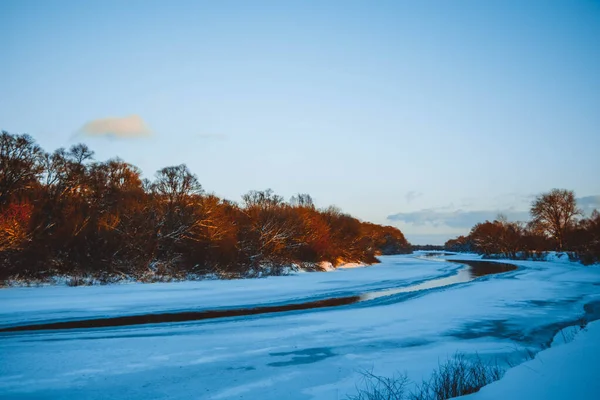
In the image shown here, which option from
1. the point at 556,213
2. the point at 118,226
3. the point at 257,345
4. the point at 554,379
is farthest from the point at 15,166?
the point at 556,213

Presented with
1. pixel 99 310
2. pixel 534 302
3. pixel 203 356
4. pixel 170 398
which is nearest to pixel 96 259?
pixel 99 310

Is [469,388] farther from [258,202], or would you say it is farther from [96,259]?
A: [258,202]

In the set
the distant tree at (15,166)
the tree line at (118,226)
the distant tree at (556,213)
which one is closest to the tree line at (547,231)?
the distant tree at (556,213)

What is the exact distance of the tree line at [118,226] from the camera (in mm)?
25364

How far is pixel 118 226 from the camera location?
2972 centimetres

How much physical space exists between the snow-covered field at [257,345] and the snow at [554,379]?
334mm

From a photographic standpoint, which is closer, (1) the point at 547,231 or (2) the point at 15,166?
Result: (2) the point at 15,166

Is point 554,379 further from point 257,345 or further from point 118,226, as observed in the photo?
point 118,226

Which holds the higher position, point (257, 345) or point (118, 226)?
point (118, 226)

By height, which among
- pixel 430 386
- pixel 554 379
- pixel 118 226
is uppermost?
pixel 118 226

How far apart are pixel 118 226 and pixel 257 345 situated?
978 inches

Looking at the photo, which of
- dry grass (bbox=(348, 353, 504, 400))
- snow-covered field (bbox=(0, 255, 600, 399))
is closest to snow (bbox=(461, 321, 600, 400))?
snow-covered field (bbox=(0, 255, 600, 399))

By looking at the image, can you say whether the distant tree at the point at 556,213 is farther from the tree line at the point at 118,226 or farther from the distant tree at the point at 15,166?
the distant tree at the point at 15,166

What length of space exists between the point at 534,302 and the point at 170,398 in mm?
16467
